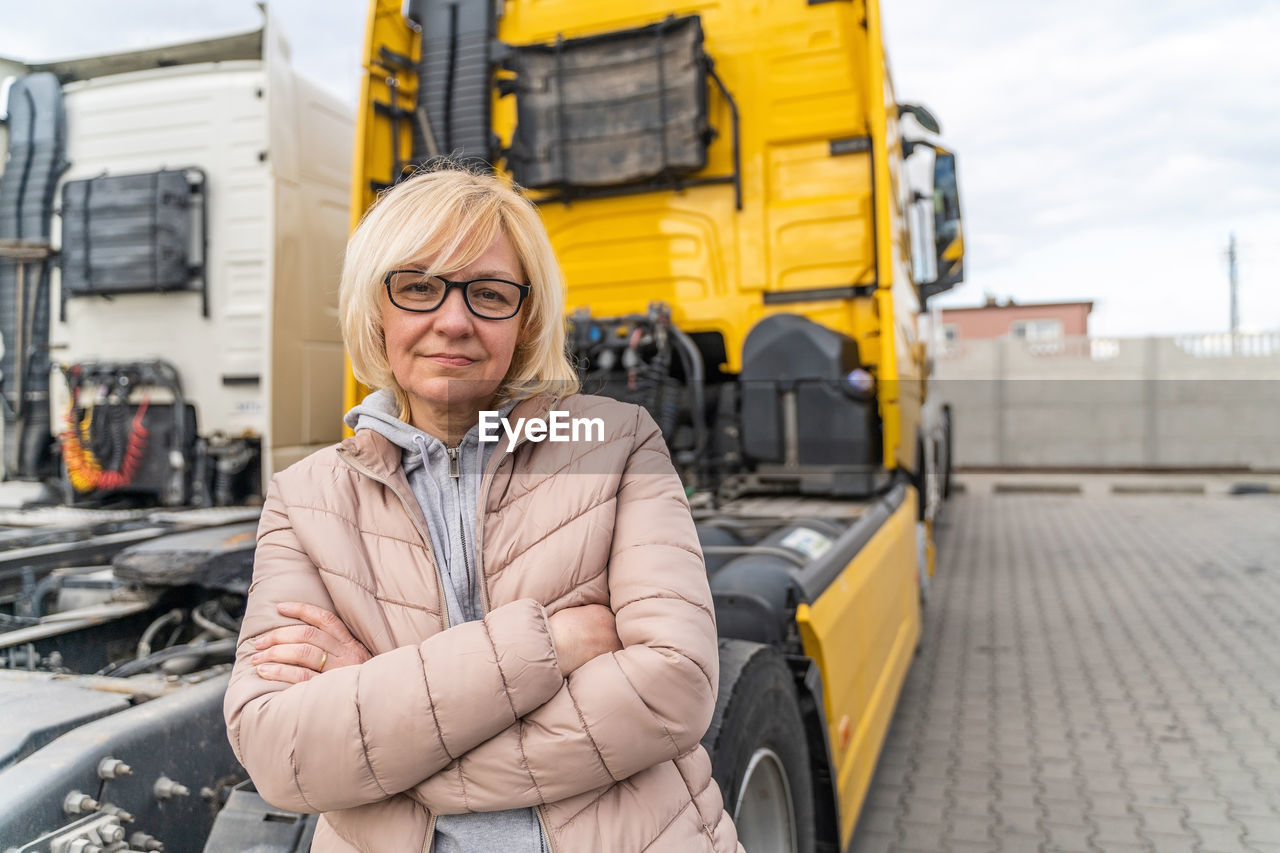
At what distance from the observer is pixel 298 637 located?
1070mm

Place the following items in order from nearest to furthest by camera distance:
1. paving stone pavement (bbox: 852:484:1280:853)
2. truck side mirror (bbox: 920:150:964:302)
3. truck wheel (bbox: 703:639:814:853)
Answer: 1. truck wheel (bbox: 703:639:814:853)
2. paving stone pavement (bbox: 852:484:1280:853)
3. truck side mirror (bbox: 920:150:964:302)

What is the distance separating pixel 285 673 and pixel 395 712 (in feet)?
0.56

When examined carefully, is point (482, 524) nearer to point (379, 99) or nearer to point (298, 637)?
Answer: point (298, 637)

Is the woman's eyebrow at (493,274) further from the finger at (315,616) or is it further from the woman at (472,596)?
the finger at (315,616)

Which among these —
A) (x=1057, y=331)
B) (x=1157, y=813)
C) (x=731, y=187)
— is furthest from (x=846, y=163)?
(x=1057, y=331)

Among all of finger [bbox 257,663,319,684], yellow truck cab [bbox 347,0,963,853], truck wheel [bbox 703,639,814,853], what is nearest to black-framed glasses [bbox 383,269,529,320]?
finger [bbox 257,663,319,684]

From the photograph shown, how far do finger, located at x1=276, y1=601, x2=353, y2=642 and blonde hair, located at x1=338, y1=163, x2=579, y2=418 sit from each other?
0.32 m

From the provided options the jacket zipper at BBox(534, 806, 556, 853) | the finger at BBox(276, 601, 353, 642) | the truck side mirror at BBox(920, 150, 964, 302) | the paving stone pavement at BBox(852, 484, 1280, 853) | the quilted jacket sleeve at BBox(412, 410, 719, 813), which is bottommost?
the paving stone pavement at BBox(852, 484, 1280, 853)

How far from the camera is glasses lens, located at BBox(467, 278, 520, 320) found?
1.16 m

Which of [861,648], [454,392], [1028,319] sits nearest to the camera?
[454,392]

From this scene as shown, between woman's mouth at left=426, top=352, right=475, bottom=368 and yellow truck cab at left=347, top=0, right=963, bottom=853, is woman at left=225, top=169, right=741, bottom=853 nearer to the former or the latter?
woman's mouth at left=426, top=352, right=475, bottom=368

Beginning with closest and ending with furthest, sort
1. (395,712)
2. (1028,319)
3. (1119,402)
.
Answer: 1. (395,712)
2. (1119,402)
3. (1028,319)

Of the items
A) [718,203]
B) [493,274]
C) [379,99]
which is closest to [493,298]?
[493,274]

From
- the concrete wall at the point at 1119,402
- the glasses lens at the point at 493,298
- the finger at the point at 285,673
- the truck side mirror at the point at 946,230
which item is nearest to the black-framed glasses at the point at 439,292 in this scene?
the glasses lens at the point at 493,298
